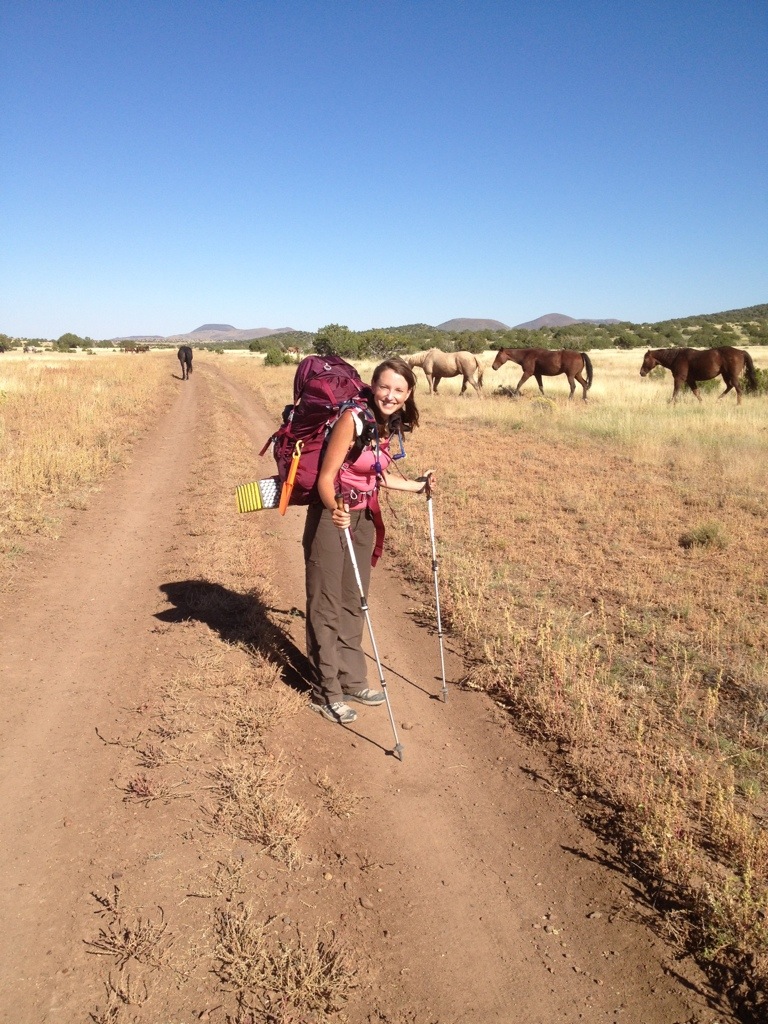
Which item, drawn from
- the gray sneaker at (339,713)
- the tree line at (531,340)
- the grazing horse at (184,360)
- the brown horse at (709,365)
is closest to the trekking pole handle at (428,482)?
the gray sneaker at (339,713)

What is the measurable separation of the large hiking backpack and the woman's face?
0.09 meters

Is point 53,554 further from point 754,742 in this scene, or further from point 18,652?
point 754,742

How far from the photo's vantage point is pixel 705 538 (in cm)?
806

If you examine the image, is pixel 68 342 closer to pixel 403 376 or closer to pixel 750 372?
pixel 750 372

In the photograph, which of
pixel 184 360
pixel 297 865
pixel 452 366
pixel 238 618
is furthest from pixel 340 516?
pixel 184 360

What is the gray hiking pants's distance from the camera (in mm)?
4199

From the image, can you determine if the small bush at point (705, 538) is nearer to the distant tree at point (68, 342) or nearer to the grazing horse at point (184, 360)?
the grazing horse at point (184, 360)

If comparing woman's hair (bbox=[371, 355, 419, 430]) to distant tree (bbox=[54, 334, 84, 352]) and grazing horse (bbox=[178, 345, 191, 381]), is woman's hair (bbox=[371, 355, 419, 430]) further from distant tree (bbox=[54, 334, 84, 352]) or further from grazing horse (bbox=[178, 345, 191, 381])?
distant tree (bbox=[54, 334, 84, 352])

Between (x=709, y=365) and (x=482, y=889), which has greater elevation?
(x=709, y=365)

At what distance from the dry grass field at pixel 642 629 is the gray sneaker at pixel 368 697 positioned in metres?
0.72

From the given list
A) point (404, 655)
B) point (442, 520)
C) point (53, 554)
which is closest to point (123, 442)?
point (53, 554)

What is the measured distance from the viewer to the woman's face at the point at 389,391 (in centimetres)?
386

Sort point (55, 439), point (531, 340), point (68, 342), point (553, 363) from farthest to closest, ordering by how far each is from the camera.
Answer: point (68, 342) < point (531, 340) < point (553, 363) < point (55, 439)

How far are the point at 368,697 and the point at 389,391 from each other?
6.93ft
